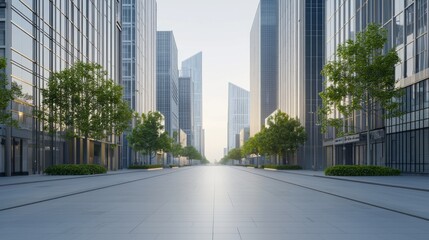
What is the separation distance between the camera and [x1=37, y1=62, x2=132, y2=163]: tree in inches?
1756

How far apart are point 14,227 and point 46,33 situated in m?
40.6

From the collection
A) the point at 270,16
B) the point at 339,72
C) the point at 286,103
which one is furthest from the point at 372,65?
the point at 270,16

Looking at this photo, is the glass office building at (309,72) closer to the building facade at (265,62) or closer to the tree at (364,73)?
the tree at (364,73)

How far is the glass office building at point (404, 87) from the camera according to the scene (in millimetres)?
41906

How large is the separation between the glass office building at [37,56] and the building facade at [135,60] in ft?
94.6

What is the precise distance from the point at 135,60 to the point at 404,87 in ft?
205

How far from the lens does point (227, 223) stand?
1097cm

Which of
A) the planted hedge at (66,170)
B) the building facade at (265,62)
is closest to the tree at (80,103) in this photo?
the planted hedge at (66,170)

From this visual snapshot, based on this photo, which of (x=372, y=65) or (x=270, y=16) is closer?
(x=372, y=65)

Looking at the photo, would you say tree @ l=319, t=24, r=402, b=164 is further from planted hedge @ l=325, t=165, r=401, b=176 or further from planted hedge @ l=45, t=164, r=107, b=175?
planted hedge @ l=45, t=164, r=107, b=175

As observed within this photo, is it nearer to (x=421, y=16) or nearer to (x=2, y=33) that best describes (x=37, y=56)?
(x=2, y=33)

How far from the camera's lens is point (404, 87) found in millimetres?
45188

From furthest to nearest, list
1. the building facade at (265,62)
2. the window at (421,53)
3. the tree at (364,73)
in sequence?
1. the building facade at (265,62)
2. the window at (421,53)
3. the tree at (364,73)

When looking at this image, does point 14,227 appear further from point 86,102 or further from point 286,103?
point 286,103
